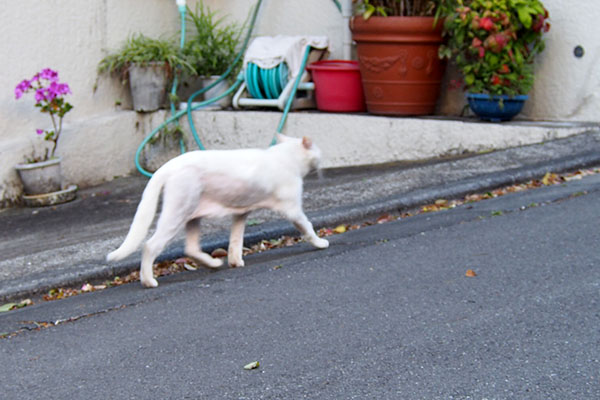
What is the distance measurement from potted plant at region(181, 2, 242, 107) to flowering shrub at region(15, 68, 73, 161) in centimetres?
180

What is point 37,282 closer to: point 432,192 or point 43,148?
point 432,192

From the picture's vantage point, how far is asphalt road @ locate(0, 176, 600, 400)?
99.4 inches

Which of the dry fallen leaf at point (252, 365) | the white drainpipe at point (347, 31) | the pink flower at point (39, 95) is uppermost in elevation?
the white drainpipe at point (347, 31)

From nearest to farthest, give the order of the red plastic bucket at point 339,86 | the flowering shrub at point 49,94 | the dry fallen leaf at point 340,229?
the dry fallen leaf at point 340,229, the flowering shrub at point 49,94, the red plastic bucket at point 339,86

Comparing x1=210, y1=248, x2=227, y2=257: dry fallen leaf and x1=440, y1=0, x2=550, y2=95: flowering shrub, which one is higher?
x1=440, y1=0, x2=550, y2=95: flowering shrub

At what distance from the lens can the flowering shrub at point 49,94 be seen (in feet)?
21.7

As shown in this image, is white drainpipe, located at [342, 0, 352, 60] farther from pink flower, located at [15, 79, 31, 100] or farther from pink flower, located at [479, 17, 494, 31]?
pink flower, located at [15, 79, 31, 100]

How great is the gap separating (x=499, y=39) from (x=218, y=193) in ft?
11.4

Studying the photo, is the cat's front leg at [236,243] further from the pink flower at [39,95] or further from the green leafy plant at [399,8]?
the green leafy plant at [399,8]

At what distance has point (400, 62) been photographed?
6938 mm

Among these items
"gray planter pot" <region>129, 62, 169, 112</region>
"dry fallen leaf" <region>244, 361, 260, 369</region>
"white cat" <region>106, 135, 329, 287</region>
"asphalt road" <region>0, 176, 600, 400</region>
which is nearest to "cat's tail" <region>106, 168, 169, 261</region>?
"white cat" <region>106, 135, 329, 287</region>

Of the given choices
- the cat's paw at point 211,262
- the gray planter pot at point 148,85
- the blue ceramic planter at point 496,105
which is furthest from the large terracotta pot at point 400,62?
the cat's paw at point 211,262

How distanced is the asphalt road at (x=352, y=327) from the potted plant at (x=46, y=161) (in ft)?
10.6

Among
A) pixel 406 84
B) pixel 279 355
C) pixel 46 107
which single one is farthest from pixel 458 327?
pixel 46 107
